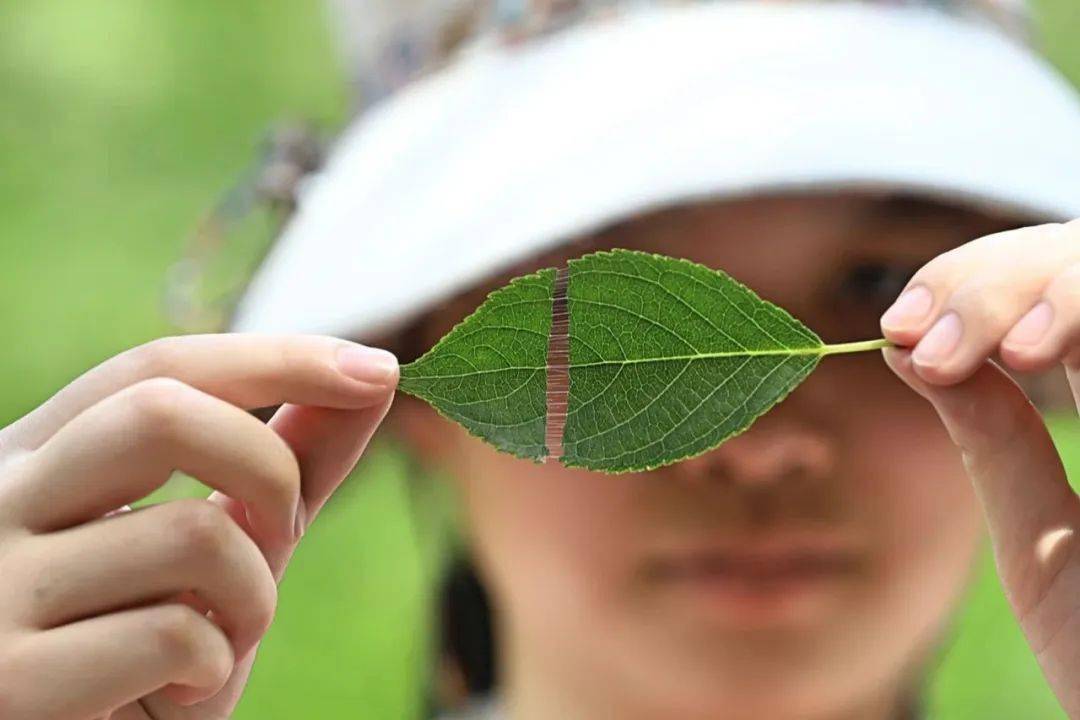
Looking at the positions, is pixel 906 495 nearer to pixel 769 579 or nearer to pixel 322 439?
pixel 769 579

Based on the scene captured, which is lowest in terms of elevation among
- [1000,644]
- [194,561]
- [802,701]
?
[1000,644]

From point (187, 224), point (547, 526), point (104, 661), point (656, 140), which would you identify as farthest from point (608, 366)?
point (187, 224)

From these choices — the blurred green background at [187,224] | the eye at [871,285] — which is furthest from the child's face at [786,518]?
the blurred green background at [187,224]

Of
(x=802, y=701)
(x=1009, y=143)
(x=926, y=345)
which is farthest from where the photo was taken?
(x=802, y=701)

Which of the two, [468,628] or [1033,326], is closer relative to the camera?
[1033,326]

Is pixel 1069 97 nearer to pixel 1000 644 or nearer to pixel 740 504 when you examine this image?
pixel 740 504

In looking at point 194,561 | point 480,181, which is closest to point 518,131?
point 480,181
